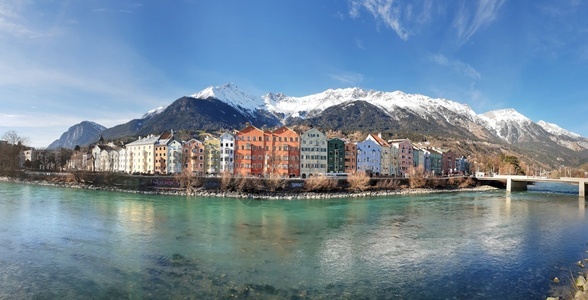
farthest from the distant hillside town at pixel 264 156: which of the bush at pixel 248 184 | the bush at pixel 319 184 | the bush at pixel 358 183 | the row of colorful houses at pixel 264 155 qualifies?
the bush at pixel 358 183

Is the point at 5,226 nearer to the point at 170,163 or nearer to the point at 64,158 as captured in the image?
the point at 170,163

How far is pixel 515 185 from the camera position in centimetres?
7844

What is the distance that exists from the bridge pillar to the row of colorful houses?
1747cm

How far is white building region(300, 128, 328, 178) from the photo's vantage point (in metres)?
73.8

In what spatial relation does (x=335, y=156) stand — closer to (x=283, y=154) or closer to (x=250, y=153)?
(x=283, y=154)

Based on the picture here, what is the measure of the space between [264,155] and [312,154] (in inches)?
394

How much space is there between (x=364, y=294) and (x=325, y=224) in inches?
627

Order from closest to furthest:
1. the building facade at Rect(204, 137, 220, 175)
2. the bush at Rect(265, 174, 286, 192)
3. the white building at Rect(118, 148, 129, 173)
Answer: the bush at Rect(265, 174, 286, 192) → the building facade at Rect(204, 137, 220, 175) → the white building at Rect(118, 148, 129, 173)

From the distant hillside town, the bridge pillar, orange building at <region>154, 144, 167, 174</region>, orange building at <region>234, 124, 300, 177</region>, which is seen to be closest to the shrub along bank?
the distant hillside town

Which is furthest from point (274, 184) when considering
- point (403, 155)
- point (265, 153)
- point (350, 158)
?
point (403, 155)

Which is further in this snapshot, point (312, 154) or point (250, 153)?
point (312, 154)

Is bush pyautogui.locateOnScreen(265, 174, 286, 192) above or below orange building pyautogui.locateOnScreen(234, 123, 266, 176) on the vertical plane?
below

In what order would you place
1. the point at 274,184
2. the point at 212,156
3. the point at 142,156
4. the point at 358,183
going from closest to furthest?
the point at 274,184, the point at 358,183, the point at 212,156, the point at 142,156

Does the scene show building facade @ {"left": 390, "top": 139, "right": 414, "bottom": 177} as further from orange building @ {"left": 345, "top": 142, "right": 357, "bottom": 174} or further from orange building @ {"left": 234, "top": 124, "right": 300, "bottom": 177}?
orange building @ {"left": 234, "top": 124, "right": 300, "bottom": 177}
